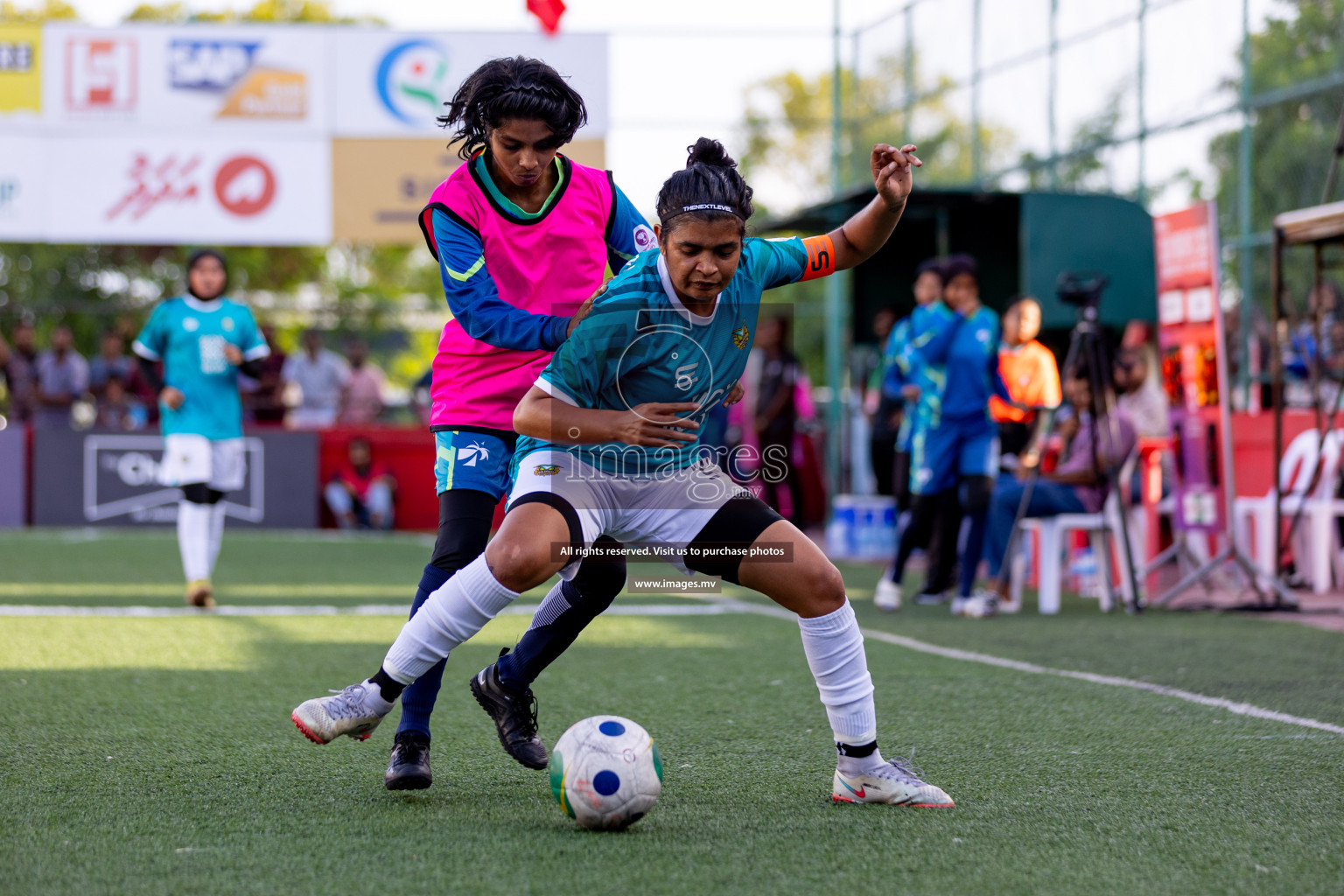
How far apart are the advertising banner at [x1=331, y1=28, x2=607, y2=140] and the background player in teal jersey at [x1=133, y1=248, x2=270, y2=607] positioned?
1003cm

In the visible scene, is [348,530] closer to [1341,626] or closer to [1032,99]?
[1032,99]

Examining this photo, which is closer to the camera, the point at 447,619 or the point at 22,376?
the point at 447,619

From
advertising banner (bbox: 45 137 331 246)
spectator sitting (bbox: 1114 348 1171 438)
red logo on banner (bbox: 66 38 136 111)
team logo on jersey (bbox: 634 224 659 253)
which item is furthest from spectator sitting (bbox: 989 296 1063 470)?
red logo on banner (bbox: 66 38 136 111)

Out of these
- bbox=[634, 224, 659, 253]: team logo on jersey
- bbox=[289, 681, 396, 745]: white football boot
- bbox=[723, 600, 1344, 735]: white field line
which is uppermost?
bbox=[634, 224, 659, 253]: team logo on jersey

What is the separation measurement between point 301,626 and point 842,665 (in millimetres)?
4752

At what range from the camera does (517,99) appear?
3793mm

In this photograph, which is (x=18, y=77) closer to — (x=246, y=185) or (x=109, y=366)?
(x=246, y=185)

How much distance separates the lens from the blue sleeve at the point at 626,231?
13.9ft

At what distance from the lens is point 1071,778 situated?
404 centimetres

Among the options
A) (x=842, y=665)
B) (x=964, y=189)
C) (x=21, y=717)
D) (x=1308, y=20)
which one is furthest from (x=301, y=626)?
(x=1308, y=20)

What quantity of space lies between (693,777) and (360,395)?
14612 millimetres

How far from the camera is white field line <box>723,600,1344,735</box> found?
16.5ft

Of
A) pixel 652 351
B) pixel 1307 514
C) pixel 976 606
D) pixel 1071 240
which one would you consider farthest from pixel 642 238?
pixel 1071 240

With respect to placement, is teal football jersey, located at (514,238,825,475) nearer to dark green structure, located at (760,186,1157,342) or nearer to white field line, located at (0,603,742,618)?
white field line, located at (0,603,742,618)
